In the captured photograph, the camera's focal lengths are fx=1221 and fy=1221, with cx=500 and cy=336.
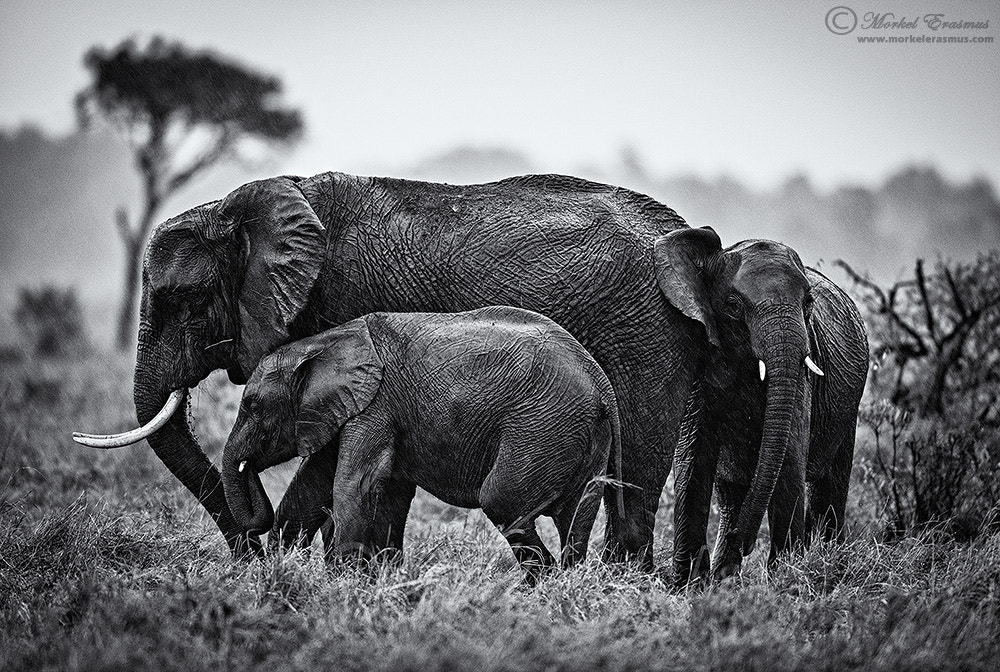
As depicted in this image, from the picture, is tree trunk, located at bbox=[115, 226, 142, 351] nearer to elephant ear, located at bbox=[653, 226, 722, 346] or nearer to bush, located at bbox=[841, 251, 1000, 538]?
bush, located at bbox=[841, 251, 1000, 538]

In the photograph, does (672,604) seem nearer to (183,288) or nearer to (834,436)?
(834,436)

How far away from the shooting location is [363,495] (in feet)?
19.8

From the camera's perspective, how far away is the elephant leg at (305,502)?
6.49 meters

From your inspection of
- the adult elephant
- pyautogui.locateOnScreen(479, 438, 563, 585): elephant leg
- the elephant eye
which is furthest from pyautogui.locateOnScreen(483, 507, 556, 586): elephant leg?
the elephant eye

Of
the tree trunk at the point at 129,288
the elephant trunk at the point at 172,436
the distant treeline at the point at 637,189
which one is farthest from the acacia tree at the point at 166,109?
the elephant trunk at the point at 172,436

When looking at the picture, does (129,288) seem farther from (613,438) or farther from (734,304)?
(613,438)

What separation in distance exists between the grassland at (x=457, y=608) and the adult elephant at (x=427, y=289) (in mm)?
666

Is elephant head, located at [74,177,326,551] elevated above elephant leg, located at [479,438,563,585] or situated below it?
above

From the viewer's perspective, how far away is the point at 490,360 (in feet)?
19.8

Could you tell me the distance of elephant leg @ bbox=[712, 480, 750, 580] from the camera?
717cm

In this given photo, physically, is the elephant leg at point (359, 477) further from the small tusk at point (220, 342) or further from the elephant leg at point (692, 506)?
the elephant leg at point (692, 506)

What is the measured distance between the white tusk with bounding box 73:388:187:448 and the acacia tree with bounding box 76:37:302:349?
15.9 m

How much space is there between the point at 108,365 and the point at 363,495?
13.1 m

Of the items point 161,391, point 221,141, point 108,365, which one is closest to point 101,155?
point 221,141
